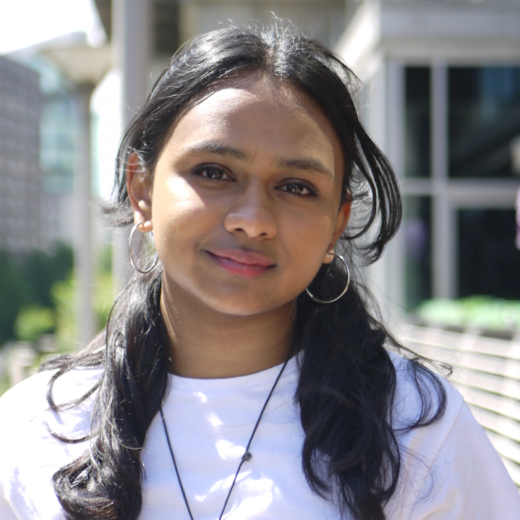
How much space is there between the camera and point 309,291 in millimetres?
1751

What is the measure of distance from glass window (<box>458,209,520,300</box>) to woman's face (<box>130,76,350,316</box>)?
9976 millimetres

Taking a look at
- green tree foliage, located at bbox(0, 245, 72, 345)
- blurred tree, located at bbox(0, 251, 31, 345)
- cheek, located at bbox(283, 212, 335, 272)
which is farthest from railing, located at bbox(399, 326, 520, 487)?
blurred tree, located at bbox(0, 251, 31, 345)

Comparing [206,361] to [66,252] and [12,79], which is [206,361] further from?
[66,252]

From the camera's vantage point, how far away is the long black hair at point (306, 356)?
139cm

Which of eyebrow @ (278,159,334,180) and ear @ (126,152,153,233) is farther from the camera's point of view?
ear @ (126,152,153,233)

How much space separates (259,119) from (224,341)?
496mm

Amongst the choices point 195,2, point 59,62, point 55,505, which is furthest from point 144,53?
point 195,2

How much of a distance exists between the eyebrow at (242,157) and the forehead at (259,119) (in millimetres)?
14

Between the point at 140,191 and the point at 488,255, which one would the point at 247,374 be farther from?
the point at 488,255

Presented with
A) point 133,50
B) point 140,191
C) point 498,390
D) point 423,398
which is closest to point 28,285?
point 498,390

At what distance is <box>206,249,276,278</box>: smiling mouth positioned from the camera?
1.41 meters

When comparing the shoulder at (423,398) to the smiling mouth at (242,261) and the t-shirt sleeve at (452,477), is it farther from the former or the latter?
the smiling mouth at (242,261)

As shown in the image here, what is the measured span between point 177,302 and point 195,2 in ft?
45.6

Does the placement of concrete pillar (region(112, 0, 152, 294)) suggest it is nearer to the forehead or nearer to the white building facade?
the forehead
